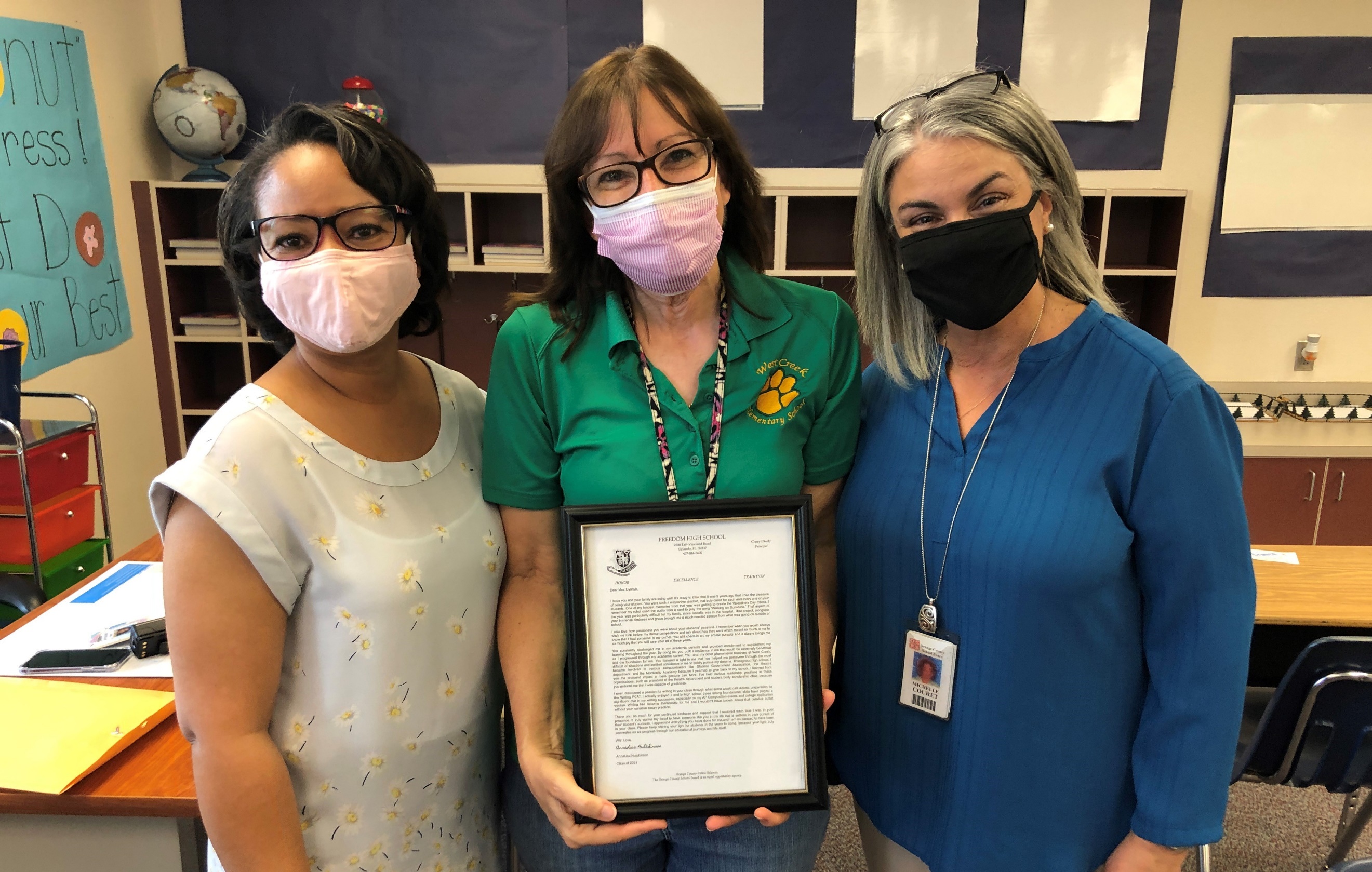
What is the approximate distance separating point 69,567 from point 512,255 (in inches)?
84.1

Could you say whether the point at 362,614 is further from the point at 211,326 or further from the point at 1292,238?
the point at 1292,238

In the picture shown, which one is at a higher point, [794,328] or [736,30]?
[736,30]

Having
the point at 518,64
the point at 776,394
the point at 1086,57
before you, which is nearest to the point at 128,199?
the point at 518,64

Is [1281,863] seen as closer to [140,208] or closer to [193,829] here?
[193,829]

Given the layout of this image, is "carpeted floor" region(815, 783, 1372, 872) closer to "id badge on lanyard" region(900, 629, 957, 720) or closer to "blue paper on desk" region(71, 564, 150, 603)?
"id badge on lanyard" region(900, 629, 957, 720)

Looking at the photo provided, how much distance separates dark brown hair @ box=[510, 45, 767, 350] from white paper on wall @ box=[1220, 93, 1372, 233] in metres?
Answer: 3.81

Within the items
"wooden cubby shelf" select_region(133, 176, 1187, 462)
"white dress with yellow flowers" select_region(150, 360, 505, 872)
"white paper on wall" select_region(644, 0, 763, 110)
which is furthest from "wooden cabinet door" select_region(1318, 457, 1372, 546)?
"white dress with yellow flowers" select_region(150, 360, 505, 872)

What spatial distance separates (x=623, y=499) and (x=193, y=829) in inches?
36.3

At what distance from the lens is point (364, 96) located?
156 inches

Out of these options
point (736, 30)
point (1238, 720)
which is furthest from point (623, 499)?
point (736, 30)

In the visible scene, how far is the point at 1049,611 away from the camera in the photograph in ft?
3.65

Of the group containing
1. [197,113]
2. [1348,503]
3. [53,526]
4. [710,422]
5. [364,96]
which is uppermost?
[364,96]

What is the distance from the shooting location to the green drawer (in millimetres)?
2500

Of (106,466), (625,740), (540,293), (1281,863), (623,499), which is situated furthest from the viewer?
(106,466)
